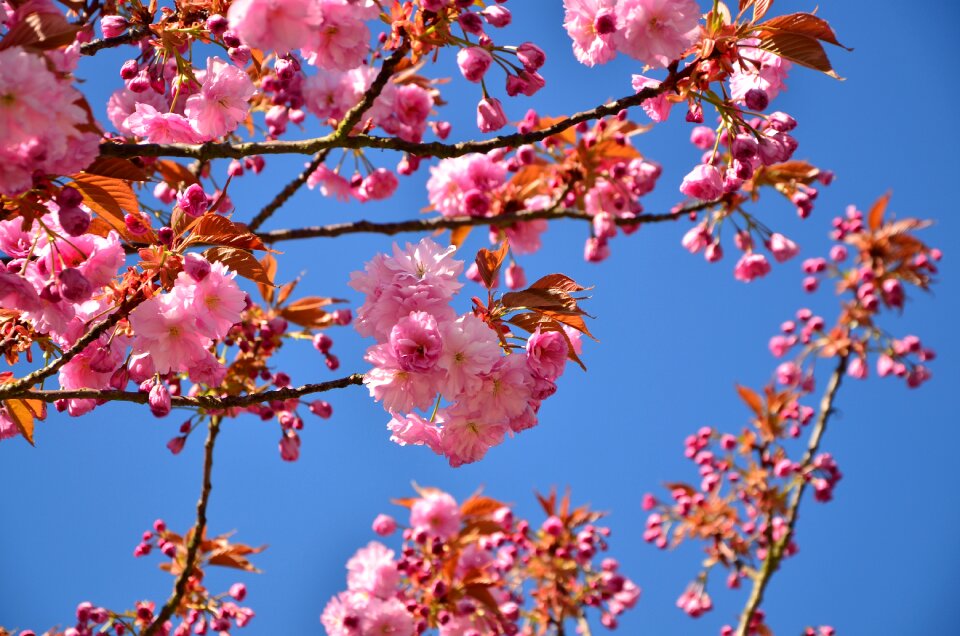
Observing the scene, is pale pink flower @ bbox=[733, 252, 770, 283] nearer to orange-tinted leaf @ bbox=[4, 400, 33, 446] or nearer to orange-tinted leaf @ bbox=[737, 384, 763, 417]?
orange-tinted leaf @ bbox=[737, 384, 763, 417]

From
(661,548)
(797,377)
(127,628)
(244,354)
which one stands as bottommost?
(127,628)

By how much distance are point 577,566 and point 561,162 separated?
1928 millimetres

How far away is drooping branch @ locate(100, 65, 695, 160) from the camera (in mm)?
1310

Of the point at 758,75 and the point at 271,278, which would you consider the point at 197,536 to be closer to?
the point at 271,278

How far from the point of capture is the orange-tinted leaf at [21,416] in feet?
4.89

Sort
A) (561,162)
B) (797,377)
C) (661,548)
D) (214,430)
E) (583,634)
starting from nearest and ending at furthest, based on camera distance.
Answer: (214,430), (561,162), (583,634), (661,548), (797,377)

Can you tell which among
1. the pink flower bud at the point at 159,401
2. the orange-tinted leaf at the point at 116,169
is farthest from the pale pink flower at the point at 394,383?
the orange-tinted leaf at the point at 116,169

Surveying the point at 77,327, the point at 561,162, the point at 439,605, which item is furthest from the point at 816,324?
the point at 77,327

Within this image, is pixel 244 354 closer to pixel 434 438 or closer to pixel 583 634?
pixel 434 438

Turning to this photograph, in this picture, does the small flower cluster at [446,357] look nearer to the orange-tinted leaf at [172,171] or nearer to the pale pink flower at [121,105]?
the pale pink flower at [121,105]

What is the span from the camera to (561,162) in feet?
9.70

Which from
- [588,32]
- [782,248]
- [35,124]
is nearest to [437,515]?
[782,248]

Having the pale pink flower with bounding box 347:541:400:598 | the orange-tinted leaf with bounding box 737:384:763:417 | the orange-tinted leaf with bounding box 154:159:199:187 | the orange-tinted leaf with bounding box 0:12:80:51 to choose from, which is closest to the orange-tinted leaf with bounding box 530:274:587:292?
the orange-tinted leaf with bounding box 0:12:80:51

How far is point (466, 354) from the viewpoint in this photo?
4.05 feet
